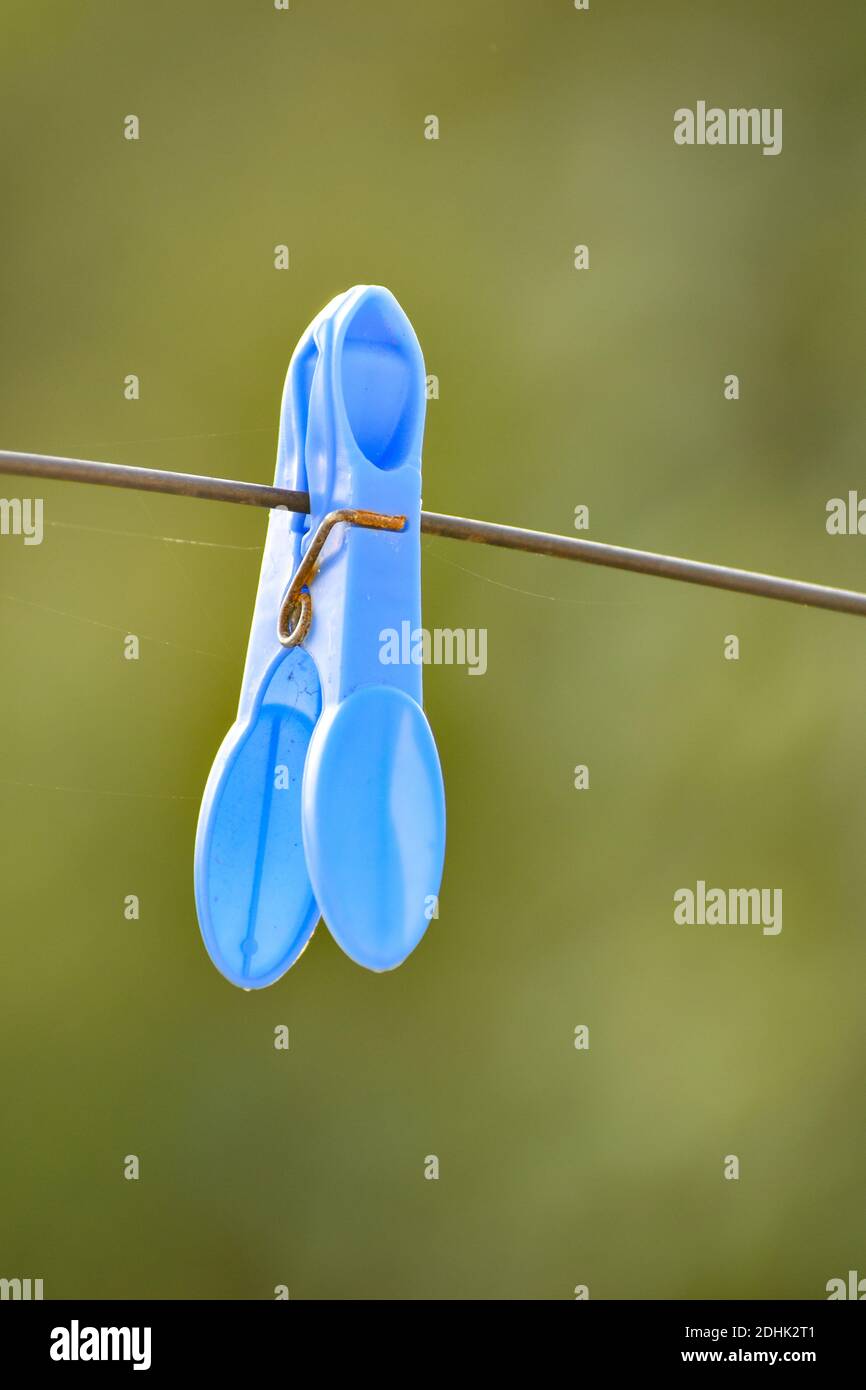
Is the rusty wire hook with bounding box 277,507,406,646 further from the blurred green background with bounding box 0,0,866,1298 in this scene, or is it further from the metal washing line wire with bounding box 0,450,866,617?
the blurred green background with bounding box 0,0,866,1298

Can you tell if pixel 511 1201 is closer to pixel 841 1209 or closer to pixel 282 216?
pixel 841 1209

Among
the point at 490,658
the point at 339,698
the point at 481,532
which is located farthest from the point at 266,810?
the point at 490,658

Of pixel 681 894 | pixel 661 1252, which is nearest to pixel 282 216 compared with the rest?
pixel 681 894

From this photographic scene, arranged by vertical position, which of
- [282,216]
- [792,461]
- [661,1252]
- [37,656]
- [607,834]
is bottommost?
[661,1252]

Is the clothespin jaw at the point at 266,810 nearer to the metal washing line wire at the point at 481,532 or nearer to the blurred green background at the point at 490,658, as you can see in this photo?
the metal washing line wire at the point at 481,532

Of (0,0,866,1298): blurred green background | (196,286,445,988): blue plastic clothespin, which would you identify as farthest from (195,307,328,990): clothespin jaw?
(0,0,866,1298): blurred green background

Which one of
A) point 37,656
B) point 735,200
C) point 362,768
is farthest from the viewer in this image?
point 735,200
